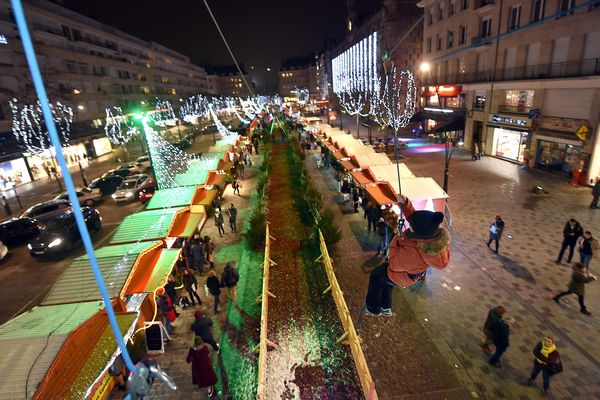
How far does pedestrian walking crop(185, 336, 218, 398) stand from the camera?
719 cm

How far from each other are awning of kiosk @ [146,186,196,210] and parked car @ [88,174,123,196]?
44.5 ft

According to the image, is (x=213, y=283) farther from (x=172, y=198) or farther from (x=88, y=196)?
(x=88, y=196)

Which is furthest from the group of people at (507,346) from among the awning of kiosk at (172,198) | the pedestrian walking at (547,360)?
the awning of kiosk at (172,198)

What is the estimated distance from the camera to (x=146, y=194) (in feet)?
77.1

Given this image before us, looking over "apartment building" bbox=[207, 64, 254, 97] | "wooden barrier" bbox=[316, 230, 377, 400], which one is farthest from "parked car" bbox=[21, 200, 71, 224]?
"apartment building" bbox=[207, 64, 254, 97]

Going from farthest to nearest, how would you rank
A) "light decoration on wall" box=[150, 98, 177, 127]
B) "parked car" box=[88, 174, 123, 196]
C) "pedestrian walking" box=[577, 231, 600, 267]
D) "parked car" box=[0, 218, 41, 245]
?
"light decoration on wall" box=[150, 98, 177, 127]
"parked car" box=[88, 174, 123, 196]
"parked car" box=[0, 218, 41, 245]
"pedestrian walking" box=[577, 231, 600, 267]

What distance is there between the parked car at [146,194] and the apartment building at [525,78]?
1972 cm

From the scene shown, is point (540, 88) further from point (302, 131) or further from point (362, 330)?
point (302, 131)

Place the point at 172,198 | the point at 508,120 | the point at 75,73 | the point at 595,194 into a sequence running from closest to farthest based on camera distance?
the point at 172,198 → the point at 595,194 → the point at 508,120 → the point at 75,73

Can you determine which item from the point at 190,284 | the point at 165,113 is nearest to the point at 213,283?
the point at 190,284

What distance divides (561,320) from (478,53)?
1125 inches

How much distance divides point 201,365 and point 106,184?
2423 cm

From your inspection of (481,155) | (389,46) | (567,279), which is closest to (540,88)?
(481,155)

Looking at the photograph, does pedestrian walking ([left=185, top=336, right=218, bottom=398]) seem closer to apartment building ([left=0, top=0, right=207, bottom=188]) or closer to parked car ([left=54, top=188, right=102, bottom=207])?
parked car ([left=54, top=188, right=102, bottom=207])
